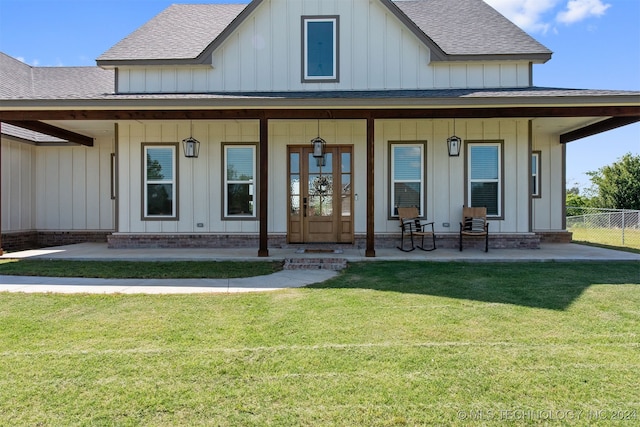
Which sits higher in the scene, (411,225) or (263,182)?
(263,182)

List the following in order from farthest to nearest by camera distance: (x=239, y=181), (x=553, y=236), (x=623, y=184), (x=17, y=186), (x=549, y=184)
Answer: (x=623, y=184) → (x=549, y=184) → (x=553, y=236) → (x=17, y=186) → (x=239, y=181)

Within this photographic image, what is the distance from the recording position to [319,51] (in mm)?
8820

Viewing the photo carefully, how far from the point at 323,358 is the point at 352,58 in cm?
754

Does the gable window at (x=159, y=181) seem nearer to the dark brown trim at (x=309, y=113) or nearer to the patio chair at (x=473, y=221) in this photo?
the dark brown trim at (x=309, y=113)

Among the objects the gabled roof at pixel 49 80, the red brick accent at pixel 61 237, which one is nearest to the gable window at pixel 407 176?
the red brick accent at pixel 61 237

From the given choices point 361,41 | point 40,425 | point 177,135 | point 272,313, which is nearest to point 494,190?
point 361,41

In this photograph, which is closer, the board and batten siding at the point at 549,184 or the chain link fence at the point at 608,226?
the board and batten siding at the point at 549,184

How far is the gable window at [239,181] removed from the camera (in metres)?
9.02

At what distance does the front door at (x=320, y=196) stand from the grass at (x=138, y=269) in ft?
7.06

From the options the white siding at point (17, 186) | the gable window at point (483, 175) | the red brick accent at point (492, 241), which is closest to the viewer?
the red brick accent at point (492, 241)

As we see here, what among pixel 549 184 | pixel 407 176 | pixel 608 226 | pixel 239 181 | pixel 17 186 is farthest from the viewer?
pixel 608 226

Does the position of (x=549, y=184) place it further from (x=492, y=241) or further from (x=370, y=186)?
(x=370, y=186)

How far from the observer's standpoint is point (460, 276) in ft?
18.7

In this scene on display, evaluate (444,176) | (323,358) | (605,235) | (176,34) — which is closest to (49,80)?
(176,34)
